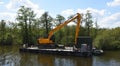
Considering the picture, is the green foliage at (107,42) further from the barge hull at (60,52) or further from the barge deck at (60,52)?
the barge hull at (60,52)

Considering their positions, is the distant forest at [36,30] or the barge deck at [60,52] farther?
the distant forest at [36,30]

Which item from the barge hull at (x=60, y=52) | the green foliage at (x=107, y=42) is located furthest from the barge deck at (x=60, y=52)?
the green foliage at (x=107, y=42)

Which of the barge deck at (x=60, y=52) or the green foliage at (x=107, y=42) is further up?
the green foliage at (x=107, y=42)

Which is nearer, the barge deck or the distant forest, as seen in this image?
the barge deck

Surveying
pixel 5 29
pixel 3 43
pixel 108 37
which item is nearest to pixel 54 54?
pixel 108 37

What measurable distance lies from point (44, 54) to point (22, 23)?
27.4 meters

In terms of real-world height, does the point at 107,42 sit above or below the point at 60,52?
above

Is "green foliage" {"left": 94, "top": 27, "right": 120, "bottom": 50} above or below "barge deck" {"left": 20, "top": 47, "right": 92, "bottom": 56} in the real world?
above

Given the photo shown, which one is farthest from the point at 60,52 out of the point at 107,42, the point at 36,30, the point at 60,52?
the point at 36,30

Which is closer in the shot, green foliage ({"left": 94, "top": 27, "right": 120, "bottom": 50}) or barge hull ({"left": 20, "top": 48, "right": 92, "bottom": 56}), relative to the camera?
barge hull ({"left": 20, "top": 48, "right": 92, "bottom": 56})

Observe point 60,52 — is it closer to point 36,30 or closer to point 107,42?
point 107,42

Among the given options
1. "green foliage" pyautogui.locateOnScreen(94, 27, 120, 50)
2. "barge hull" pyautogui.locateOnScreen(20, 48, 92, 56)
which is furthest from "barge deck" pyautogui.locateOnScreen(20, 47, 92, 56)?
"green foliage" pyautogui.locateOnScreen(94, 27, 120, 50)

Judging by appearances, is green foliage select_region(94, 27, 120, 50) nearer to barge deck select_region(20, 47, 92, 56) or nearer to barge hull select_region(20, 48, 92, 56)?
barge deck select_region(20, 47, 92, 56)

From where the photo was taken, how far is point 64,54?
50469 mm
